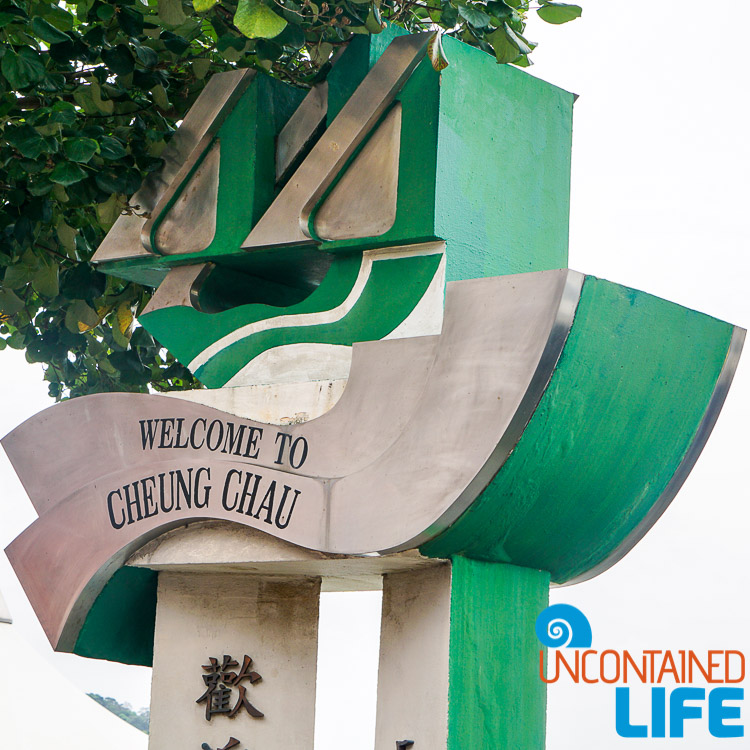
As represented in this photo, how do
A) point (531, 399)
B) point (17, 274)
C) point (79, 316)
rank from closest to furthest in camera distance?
point (531, 399), point (17, 274), point (79, 316)

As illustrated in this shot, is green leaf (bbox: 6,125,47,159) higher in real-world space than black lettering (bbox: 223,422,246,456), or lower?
higher

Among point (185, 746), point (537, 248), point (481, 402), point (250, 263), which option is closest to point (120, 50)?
point (250, 263)

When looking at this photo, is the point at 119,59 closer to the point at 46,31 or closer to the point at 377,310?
the point at 46,31

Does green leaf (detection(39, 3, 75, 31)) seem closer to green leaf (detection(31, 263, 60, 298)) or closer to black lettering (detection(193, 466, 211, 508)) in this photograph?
green leaf (detection(31, 263, 60, 298))

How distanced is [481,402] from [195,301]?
1.29 metres

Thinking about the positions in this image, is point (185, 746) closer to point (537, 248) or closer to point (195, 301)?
point (195, 301)

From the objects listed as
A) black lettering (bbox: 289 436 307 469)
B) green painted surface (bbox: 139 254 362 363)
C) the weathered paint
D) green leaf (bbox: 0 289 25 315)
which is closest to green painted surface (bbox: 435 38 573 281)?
the weathered paint

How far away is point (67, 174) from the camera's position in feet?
13.3

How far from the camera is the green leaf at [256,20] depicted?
354 cm

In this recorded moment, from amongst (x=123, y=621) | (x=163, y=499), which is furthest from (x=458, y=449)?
(x=123, y=621)

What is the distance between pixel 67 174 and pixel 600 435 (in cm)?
192

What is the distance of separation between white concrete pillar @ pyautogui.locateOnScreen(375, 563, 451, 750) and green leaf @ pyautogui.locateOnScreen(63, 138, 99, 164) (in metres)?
1.67

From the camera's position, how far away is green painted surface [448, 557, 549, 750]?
3.32 meters

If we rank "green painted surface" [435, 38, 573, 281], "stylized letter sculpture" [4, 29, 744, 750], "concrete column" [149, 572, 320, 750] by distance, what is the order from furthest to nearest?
1. "concrete column" [149, 572, 320, 750]
2. "green painted surface" [435, 38, 573, 281]
3. "stylized letter sculpture" [4, 29, 744, 750]
